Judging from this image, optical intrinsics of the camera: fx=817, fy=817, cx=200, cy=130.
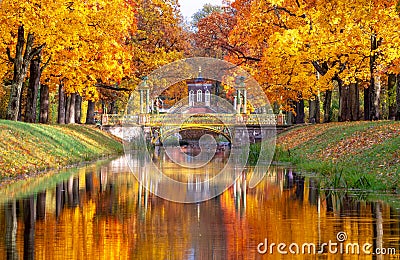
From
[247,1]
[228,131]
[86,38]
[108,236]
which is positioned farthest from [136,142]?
[108,236]

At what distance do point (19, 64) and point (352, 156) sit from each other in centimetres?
1732

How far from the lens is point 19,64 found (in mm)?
37562

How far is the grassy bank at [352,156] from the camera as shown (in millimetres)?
21391

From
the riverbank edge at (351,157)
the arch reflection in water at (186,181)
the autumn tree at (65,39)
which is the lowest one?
the arch reflection in water at (186,181)

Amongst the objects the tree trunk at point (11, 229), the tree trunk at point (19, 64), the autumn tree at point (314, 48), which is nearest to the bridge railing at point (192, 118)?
the autumn tree at point (314, 48)

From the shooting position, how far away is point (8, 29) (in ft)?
120

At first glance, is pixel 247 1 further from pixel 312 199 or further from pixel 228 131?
pixel 312 199

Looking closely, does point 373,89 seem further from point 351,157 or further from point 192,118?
point 192,118

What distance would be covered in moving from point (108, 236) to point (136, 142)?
55678 millimetres

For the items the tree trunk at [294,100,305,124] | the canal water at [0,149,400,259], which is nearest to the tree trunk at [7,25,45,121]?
the canal water at [0,149,400,259]

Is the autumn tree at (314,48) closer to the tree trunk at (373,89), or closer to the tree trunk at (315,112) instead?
the tree trunk at (373,89)

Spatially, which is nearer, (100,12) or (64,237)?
(64,237)

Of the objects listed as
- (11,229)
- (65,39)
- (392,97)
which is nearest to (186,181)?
(65,39)

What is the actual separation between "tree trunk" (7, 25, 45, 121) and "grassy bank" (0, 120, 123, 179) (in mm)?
1886
